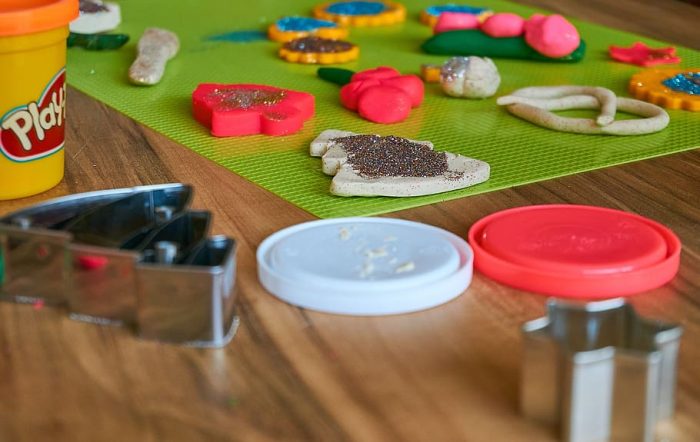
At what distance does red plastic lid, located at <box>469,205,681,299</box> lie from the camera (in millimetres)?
588

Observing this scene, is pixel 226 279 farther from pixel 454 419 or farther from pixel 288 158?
pixel 288 158

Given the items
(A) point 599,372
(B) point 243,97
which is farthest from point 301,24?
(A) point 599,372

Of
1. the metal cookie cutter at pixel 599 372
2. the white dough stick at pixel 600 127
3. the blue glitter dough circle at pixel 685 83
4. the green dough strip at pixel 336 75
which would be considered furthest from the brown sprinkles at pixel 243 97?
the metal cookie cutter at pixel 599 372

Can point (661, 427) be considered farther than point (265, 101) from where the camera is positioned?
No

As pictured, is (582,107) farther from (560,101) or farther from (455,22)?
(455,22)

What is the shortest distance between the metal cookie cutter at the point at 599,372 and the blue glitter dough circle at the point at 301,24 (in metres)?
0.76

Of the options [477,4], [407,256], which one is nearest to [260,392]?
[407,256]

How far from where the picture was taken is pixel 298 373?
20.1 inches

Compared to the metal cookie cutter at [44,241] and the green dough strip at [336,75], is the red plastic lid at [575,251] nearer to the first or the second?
the metal cookie cutter at [44,241]

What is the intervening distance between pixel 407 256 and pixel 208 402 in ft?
0.55

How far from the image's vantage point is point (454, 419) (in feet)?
1.54

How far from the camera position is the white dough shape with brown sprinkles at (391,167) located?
2.39ft

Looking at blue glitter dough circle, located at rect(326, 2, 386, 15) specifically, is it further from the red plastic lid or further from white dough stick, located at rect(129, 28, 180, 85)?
the red plastic lid

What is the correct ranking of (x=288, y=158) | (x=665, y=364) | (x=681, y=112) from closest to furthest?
(x=665, y=364)
(x=288, y=158)
(x=681, y=112)
